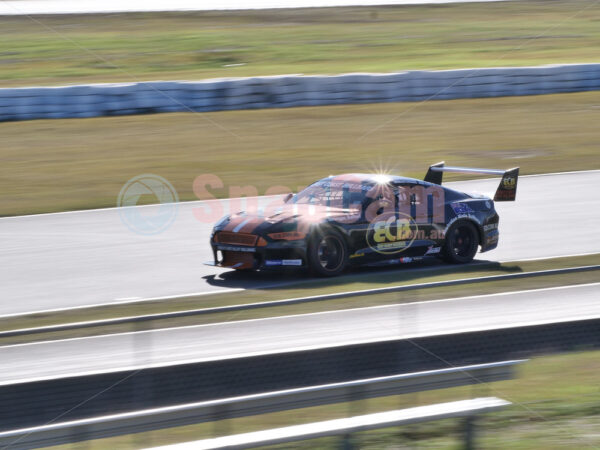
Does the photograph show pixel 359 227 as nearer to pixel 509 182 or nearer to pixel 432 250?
pixel 432 250

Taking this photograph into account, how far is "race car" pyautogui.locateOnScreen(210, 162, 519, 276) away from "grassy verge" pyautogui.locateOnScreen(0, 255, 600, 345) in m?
0.25

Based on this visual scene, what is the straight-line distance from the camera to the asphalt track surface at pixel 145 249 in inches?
384

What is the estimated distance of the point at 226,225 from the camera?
10.0 metres

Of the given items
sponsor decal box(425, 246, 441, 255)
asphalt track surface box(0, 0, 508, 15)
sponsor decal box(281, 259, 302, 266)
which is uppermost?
asphalt track surface box(0, 0, 508, 15)

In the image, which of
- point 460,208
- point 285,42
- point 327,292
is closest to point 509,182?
point 460,208

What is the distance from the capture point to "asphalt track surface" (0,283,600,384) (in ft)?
23.3

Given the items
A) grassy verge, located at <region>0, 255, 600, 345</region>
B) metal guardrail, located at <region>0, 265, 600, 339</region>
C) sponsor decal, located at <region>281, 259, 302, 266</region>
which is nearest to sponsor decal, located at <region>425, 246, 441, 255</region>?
grassy verge, located at <region>0, 255, 600, 345</region>

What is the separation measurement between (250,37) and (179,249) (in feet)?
79.2

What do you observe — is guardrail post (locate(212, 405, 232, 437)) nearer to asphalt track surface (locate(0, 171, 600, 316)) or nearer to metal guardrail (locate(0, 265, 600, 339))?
metal guardrail (locate(0, 265, 600, 339))

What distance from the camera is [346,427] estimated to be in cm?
493

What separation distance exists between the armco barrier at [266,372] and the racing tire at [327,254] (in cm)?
272

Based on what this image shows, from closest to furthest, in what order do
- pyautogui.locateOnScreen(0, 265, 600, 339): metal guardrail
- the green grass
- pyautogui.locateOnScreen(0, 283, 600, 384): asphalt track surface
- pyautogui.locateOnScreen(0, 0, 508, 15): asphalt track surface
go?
1. pyautogui.locateOnScreen(0, 283, 600, 384): asphalt track surface
2. pyautogui.locateOnScreen(0, 265, 600, 339): metal guardrail
3. the green grass
4. pyautogui.locateOnScreen(0, 0, 508, 15): asphalt track surface

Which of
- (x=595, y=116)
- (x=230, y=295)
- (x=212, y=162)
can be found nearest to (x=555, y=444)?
(x=230, y=295)

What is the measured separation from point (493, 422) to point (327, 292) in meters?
3.81
